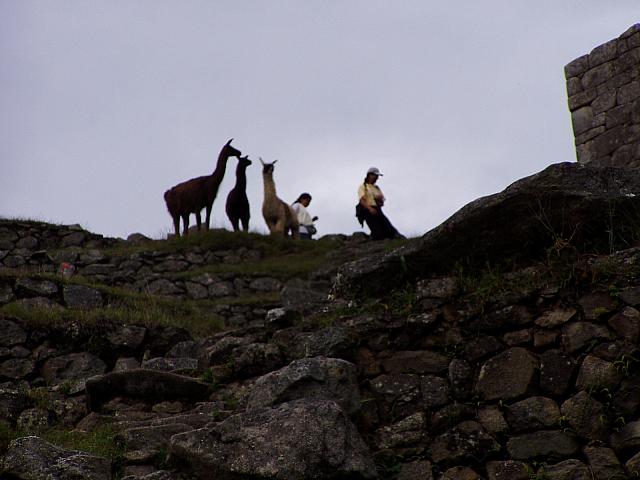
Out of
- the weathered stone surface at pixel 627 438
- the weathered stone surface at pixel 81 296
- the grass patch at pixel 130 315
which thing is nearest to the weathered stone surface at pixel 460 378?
the weathered stone surface at pixel 627 438

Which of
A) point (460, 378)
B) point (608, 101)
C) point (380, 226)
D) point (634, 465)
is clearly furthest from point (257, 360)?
point (380, 226)

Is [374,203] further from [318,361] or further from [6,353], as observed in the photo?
[318,361]

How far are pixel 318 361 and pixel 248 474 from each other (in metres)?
1.20

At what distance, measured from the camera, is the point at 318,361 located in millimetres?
5734

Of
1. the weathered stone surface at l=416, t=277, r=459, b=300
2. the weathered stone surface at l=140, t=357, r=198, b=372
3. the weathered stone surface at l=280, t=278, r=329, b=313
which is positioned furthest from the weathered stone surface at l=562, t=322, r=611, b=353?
the weathered stone surface at l=140, t=357, r=198, b=372

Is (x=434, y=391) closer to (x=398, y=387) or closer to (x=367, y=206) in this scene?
(x=398, y=387)

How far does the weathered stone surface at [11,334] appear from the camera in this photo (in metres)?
9.67

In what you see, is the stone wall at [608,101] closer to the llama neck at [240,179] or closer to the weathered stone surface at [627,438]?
the weathered stone surface at [627,438]

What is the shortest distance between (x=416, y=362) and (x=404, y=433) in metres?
0.58

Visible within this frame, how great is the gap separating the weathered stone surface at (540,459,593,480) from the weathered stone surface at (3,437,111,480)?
2.32 m

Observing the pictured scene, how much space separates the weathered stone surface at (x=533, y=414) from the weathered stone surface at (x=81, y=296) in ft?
24.6

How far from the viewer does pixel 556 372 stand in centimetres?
532

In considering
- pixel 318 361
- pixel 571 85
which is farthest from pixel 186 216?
pixel 318 361

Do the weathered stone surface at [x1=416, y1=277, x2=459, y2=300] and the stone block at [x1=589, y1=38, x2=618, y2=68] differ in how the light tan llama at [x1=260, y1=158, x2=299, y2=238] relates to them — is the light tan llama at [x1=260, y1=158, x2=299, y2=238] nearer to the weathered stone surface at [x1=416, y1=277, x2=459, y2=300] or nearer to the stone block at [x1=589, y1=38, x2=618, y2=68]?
the stone block at [x1=589, y1=38, x2=618, y2=68]
